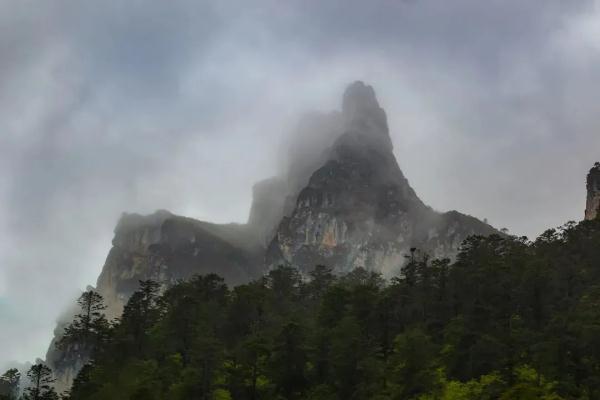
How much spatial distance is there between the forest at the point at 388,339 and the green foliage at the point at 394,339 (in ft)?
0.51

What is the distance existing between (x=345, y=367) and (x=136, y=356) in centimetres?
3418

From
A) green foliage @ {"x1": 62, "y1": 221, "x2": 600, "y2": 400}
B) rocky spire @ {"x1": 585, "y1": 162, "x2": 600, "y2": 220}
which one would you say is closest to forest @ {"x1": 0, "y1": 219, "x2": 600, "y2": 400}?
green foliage @ {"x1": 62, "y1": 221, "x2": 600, "y2": 400}

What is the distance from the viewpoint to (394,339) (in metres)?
68.6

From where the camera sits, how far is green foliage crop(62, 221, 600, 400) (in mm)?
58438

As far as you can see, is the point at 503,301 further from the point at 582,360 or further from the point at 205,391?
the point at 205,391

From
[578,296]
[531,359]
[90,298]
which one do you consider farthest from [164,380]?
[578,296]

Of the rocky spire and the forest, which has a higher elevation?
the rocky spire

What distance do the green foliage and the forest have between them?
0.51 ft

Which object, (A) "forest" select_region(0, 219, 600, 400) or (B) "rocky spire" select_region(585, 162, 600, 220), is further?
(B) "rocky spire" select_region(585, 162, 600, 220)

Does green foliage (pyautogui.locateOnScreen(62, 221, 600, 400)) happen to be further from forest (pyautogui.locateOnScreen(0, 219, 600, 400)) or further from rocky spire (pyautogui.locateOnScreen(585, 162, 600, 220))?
rocky spire (pyautogui.locateOnScreen(585, 162, 600, 220))

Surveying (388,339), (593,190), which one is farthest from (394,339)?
(593,190)

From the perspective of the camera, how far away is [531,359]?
204 feet

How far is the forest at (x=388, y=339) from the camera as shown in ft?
192

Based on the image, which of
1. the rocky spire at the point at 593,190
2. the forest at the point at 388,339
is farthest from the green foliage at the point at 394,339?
the rocky spire at the point at 593,190
